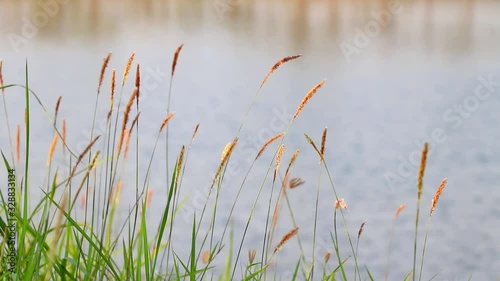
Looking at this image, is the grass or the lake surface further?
the lake surface

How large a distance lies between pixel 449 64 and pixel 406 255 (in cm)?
1523

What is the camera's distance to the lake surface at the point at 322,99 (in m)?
8.44

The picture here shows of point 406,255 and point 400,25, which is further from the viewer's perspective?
point 400,25

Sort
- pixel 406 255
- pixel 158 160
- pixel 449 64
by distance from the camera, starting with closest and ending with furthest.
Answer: pixel 406 255 → pixel 158 160 → pixel 449 64

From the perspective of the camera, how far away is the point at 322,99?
54.3 ft

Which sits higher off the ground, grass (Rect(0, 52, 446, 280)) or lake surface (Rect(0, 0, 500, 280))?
grass (Rect(0, 52, 446, 280))

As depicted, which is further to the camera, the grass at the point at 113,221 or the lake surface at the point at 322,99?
the lake surface at the point at 322,99

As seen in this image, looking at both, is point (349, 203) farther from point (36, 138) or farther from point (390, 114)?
point (390, 114)

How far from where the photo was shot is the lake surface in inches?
332

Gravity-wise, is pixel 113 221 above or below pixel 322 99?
above

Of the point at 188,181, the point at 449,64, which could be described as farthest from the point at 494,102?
the point at 188,181

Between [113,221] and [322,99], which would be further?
[322,99]

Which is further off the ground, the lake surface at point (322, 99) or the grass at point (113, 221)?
the grass at point (113, 221)

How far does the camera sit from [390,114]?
49.0 ft
